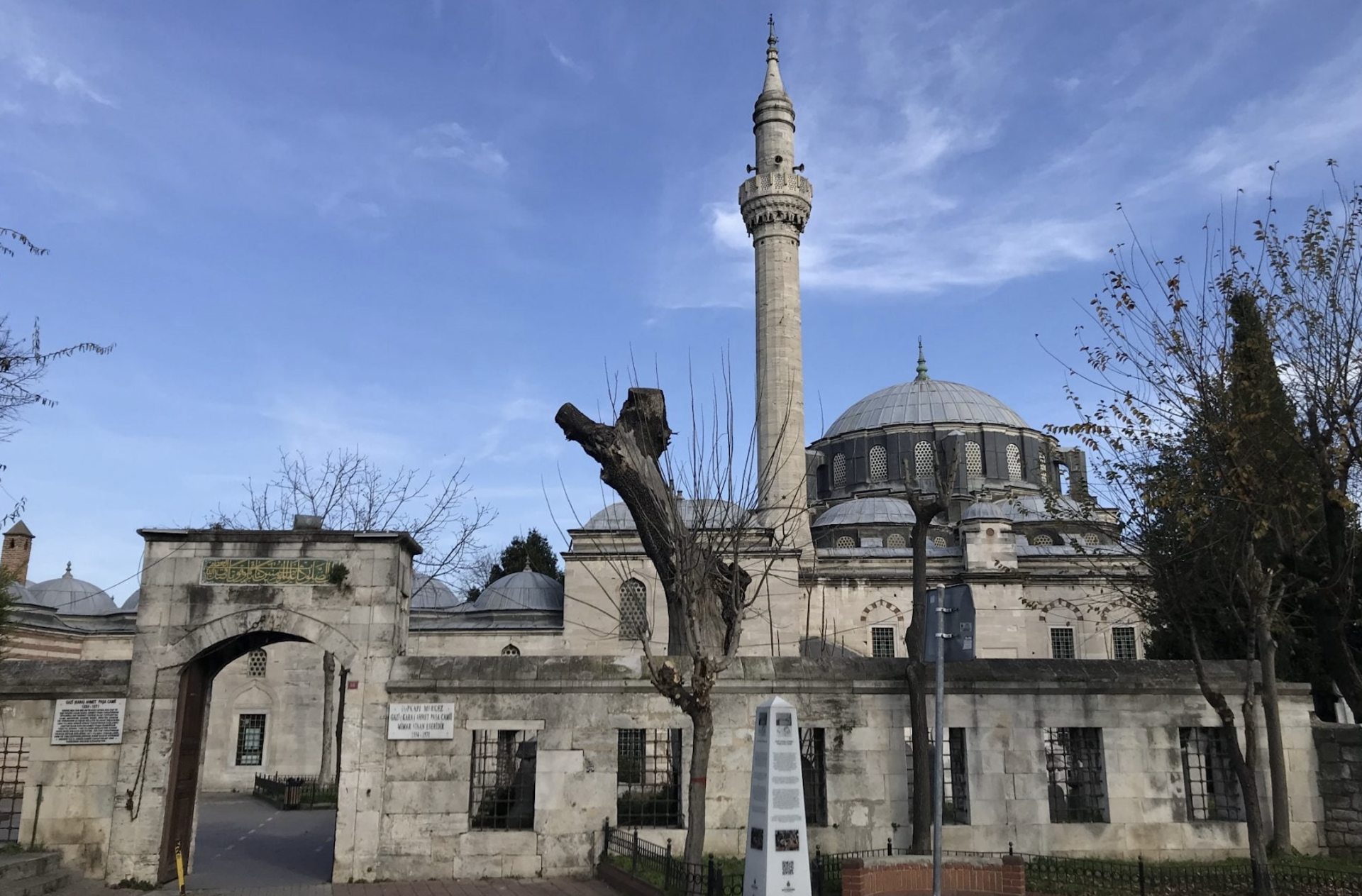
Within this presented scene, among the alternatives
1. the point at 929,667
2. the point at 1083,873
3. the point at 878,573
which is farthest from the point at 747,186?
the point at 1083,873

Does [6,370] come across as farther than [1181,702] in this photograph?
No

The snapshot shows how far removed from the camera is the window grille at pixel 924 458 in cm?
4459

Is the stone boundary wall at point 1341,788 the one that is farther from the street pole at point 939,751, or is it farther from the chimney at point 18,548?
the chimney at point 18,548

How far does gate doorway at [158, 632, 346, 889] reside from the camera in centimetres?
1233

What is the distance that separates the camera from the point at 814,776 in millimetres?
12711

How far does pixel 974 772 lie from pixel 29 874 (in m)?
10.2

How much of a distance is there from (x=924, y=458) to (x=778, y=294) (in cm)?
1504

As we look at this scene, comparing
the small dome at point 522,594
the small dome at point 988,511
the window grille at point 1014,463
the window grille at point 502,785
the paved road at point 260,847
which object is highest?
the window grille at point 1014,463

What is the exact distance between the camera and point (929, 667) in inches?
501

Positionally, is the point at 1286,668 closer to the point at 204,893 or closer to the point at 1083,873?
the point at 1083,873

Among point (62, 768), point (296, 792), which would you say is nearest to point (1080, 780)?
point (62, 768)

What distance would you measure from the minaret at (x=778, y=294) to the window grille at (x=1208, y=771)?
59.2 feet

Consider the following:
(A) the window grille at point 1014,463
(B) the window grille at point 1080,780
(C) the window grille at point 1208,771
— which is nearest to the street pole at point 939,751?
(B) the window grille at point 1080,780

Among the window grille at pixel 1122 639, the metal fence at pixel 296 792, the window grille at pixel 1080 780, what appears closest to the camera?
the window grille at pixel 1080 780
